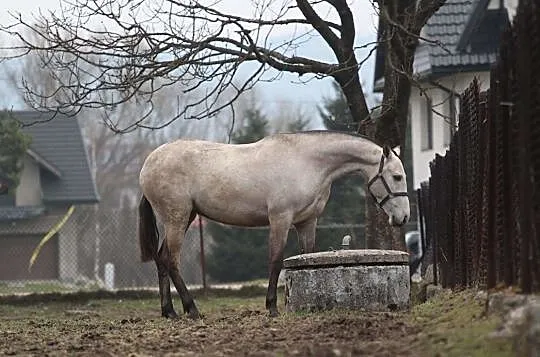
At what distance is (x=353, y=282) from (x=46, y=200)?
3884cm

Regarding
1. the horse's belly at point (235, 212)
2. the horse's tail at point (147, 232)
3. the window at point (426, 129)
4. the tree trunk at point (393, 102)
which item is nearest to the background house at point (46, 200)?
the window at point (426, 129)

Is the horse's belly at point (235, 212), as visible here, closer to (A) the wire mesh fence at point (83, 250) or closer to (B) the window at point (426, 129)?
(A) the wire mesh fence at point (83, 250)

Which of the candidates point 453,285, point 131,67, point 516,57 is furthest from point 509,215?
point 131,67

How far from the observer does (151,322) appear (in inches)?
559

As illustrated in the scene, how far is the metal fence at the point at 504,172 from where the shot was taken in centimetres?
887

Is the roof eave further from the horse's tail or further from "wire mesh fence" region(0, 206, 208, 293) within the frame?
the horse's tail

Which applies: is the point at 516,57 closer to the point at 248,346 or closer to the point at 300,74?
the point at 248,346

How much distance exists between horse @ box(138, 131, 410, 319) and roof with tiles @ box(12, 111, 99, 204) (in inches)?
1341

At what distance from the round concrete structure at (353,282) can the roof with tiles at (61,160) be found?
36170mm

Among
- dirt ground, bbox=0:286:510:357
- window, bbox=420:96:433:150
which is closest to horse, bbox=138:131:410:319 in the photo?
dirt ground, bbox=0:286:510:357

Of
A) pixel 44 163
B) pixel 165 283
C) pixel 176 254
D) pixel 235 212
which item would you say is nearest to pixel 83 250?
pixel 44 163

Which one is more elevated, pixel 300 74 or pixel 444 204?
pixel 300 74

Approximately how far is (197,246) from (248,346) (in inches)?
1325

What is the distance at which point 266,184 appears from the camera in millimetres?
14148
